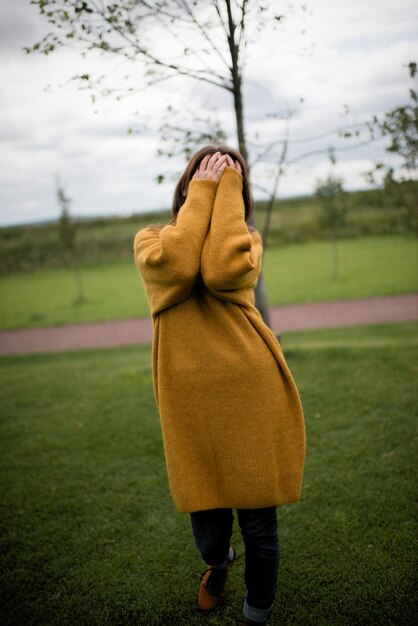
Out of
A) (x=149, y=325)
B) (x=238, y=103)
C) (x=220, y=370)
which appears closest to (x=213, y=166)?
(x=220, y=370)

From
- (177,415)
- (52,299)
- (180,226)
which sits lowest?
(52,299)

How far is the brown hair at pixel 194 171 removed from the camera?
2.04 metres

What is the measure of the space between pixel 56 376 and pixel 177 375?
A: 5492 millimetres

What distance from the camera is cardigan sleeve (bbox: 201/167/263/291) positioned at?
1.80 meters

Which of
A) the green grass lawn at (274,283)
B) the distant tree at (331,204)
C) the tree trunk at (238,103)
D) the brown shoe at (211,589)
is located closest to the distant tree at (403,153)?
the tree trunk at (238,103)

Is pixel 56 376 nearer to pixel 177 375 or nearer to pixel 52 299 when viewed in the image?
pixel 177 375

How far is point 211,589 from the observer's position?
2.41 metres

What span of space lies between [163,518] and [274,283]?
55.1 ft

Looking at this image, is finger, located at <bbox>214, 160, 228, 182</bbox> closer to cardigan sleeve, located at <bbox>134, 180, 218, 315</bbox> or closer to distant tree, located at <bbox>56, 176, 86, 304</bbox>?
cardigan sleeve, located at <bbox>134, 180, 218, 315</bbox>

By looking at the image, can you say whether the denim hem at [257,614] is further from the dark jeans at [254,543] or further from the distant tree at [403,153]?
the distant tree at [403,153]

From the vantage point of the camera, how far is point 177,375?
6.46 feet

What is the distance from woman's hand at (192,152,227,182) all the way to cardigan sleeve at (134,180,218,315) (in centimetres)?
3

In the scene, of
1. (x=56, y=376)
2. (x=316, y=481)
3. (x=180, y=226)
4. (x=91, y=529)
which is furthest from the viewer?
(x=56, y=376)

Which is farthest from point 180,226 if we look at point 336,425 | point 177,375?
point 336,425
